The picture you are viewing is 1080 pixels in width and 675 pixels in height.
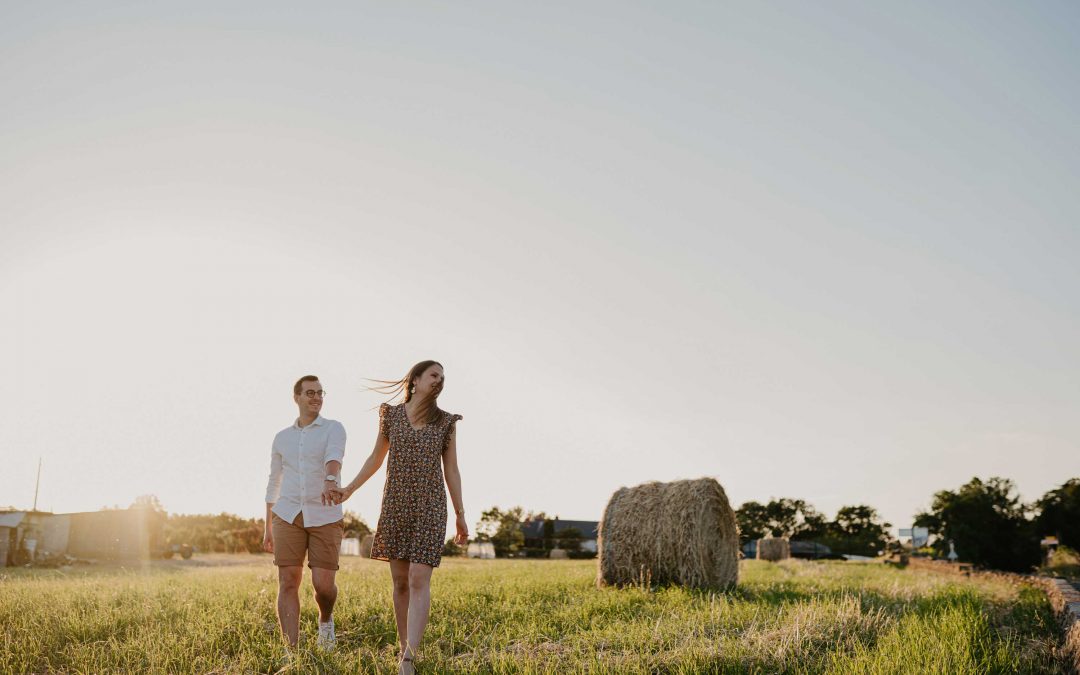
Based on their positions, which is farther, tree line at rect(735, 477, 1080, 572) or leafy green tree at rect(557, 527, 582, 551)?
leafy green tree at rect(557, 527, 582, 551)

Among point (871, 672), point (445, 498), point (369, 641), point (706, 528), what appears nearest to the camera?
point (871, 672)

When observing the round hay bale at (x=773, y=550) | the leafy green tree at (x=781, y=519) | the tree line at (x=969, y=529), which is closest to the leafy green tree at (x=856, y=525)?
the leafy green tree at (x=781, y=519)

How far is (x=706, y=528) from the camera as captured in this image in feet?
38.6

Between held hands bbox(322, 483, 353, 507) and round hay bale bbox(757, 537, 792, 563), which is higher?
held hands bbox(322, 483, 353, 507)

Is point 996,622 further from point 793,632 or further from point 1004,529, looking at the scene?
point 1004,529

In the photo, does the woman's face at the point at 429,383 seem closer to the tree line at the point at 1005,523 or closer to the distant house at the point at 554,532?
the tree line at the point at 1005,523

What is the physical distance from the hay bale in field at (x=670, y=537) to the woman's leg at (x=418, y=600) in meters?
6.31

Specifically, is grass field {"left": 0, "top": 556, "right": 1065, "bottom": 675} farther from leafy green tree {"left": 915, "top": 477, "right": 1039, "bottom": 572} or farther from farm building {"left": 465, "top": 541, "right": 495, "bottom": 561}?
farm building {"left": 465, "top": 541, "right": 495, "bottom": 561}

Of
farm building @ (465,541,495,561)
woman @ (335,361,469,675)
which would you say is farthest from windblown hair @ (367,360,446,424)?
farm building @ (465,541,495,561)

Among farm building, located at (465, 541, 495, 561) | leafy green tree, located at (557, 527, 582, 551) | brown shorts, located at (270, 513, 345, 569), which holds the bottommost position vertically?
farm building, located at (465, 541, 495, 561)

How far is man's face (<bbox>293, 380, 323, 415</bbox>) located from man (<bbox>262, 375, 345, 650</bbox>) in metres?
0.12

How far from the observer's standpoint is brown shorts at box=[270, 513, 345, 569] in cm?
602

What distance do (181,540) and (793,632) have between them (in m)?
41.7

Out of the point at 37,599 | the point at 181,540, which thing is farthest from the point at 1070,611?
the point at 181,540
